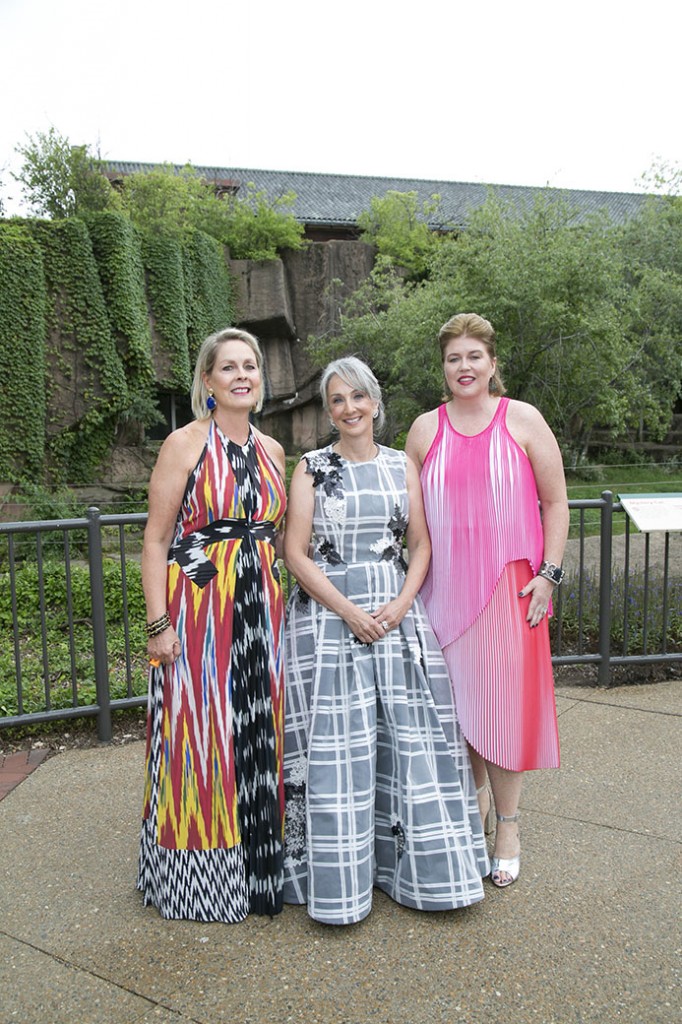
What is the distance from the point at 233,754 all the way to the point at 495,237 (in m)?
11.9

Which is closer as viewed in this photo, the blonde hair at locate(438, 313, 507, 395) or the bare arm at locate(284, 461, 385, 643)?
the bare arm at locate(284, 461, 385, 643)

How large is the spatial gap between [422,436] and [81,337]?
1306 centimetres

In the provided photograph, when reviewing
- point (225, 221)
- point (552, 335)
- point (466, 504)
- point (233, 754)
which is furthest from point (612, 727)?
point (225, 221)

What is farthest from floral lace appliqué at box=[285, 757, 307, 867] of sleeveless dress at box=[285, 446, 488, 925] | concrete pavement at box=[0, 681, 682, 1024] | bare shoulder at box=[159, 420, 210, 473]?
bare shoulder at box=[159, 420, 210, 473]

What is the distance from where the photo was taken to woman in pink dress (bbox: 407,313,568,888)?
2.76 m

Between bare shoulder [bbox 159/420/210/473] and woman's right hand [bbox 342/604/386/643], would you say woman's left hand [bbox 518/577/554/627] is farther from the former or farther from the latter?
bare shoulder [bbox 159/420/210/473]

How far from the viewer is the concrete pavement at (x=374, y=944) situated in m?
2.20

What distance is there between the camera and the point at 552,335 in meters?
12.4

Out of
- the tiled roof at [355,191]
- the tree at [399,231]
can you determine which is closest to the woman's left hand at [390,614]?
the tree at [399,231]

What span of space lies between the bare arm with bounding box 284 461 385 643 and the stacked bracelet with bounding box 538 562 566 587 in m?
0.59

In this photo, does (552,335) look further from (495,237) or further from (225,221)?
(225,221)

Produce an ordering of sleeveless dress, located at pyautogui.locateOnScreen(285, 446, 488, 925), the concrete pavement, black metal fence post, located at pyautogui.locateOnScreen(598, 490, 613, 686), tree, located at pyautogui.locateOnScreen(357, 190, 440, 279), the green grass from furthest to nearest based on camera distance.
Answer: tree, located at pyautogui.locateOnScreen(357, 190, 440, 279)
the green grass
black metal fence post, located at pyautogui.locateOnScreen(598, 490, 613, 686)
sleeveless dress, located at pyautogui.locateOnScreen(285, 446, 488, 925)
the concrete pavement

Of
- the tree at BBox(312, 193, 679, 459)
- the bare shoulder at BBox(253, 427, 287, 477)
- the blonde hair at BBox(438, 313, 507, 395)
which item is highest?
the tree at BBox(312, 193, 679, 459)

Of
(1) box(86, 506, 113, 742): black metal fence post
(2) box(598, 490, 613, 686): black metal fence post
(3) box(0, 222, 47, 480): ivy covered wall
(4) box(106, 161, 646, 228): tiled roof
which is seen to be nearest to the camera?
(1) box(86, 506, 113, 742): black metal fence post
